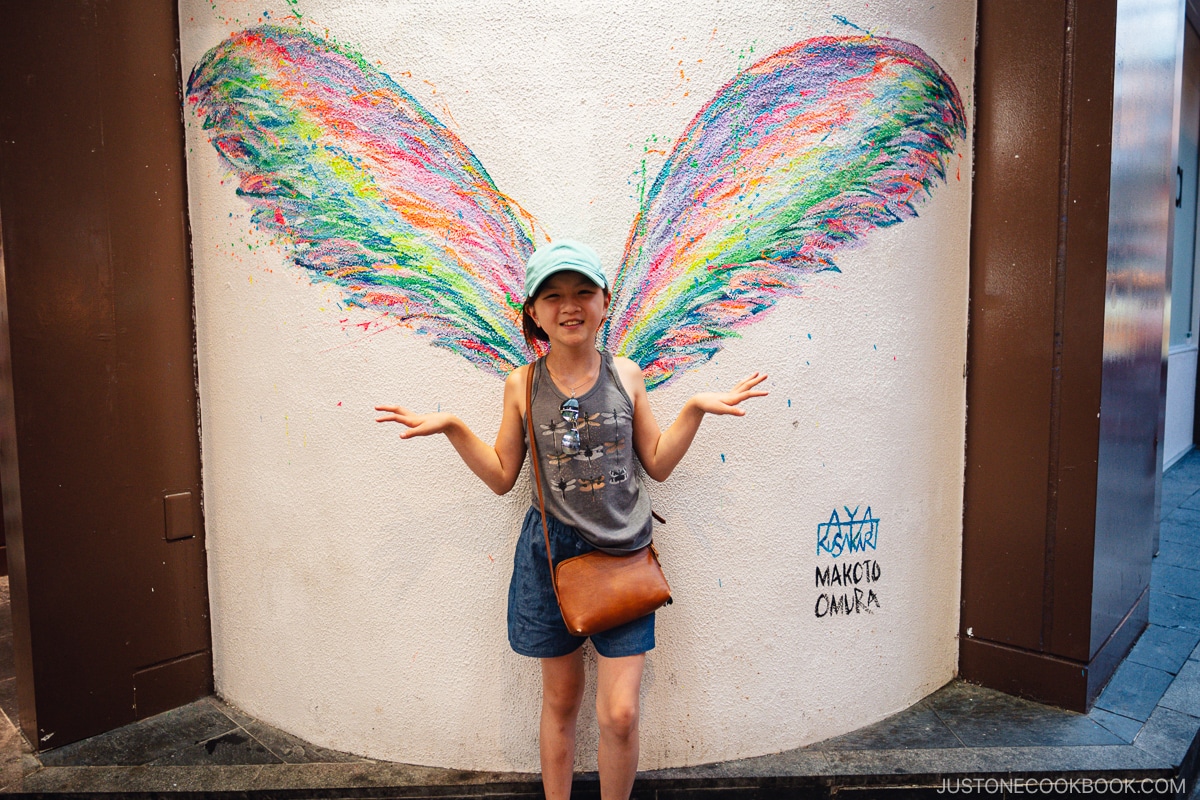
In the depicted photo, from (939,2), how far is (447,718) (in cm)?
335

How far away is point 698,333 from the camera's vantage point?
2.66m

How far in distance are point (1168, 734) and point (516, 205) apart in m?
3.18

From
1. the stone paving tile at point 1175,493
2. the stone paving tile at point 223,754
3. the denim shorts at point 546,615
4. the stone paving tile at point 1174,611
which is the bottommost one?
the stone paving tile at point 223,754

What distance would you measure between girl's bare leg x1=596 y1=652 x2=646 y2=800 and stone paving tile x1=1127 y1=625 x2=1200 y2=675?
269cm

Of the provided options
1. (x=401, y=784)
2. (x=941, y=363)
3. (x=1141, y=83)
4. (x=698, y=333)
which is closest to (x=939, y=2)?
(x=1141, y=83)

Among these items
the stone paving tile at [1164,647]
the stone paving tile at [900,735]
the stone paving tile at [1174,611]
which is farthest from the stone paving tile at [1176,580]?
the stone paving tile at [900,735]

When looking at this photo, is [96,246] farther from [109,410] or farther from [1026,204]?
[1026,204]

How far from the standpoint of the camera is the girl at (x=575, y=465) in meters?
2.22

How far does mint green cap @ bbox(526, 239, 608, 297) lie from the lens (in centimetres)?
213

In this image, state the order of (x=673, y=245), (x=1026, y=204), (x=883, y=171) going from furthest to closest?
(x=1026, y=204) → (x=883, y=171) → (x=673, y=245)

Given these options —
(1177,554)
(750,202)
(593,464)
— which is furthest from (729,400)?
(1177,554)

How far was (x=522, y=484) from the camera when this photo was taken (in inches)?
104

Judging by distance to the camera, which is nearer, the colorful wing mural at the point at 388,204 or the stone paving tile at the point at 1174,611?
the colorful wing mural at the point at 388,204
